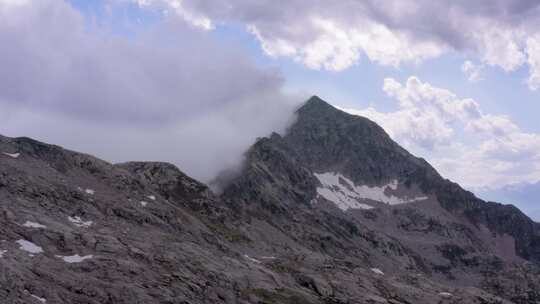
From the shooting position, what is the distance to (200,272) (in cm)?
13375

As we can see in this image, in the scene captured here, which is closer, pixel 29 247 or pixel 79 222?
pixel 29 247

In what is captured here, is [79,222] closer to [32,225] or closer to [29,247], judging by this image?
[32,225]

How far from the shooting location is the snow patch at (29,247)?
4305 inches

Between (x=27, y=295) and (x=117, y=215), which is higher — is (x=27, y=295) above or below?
below

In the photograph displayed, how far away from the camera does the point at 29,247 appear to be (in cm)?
11075

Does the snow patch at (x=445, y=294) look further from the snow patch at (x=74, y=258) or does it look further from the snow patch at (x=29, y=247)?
the snow patch at (x=29, y=247)

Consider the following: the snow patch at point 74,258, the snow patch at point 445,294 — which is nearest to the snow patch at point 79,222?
the snow patch at point 74,258

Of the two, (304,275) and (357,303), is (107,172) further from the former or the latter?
(357,303)

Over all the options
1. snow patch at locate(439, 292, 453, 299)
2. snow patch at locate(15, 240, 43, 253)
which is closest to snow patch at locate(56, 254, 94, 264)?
snow patch at locate(15, 240, 43, 253)

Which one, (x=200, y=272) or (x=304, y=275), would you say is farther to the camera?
(x=304, y=275)

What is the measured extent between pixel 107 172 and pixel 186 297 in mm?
88899

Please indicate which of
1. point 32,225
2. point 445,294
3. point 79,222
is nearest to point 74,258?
point 32,225

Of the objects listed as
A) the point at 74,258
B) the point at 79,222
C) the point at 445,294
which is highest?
the point at 445,294

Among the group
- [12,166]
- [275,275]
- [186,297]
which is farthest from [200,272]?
[12,166]
